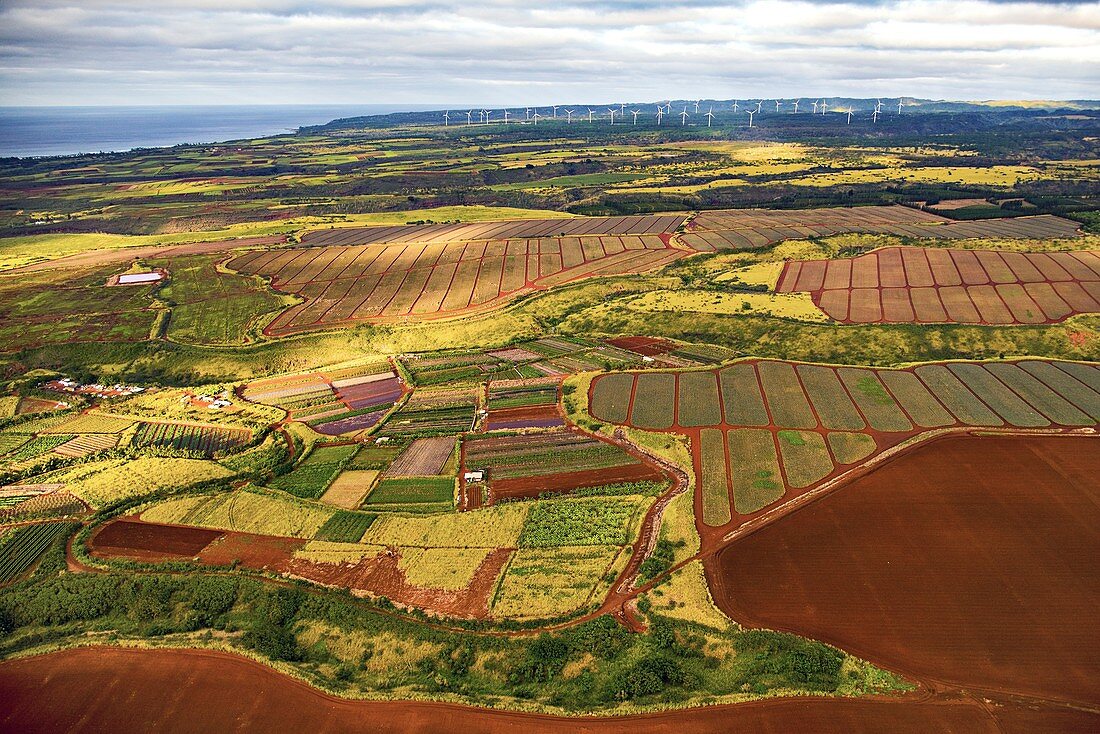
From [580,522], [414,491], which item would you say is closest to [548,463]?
[580,522]

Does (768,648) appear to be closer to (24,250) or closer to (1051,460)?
(1051,460)

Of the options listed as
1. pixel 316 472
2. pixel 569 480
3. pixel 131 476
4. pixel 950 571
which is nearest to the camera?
pixel 950 571

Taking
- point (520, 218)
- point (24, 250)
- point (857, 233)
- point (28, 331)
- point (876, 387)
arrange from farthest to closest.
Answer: point (520, 218) < point (24, 250) < point (857, 233) < point (28, 331) < point (876, 387)

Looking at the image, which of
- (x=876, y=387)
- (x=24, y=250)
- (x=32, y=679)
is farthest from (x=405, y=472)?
(x=24, y=250)

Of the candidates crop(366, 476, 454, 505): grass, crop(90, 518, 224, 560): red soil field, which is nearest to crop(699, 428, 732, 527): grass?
crop(366, 476, 454, 505): grass

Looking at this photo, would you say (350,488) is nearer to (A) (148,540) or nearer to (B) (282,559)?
(B) (282,559)
